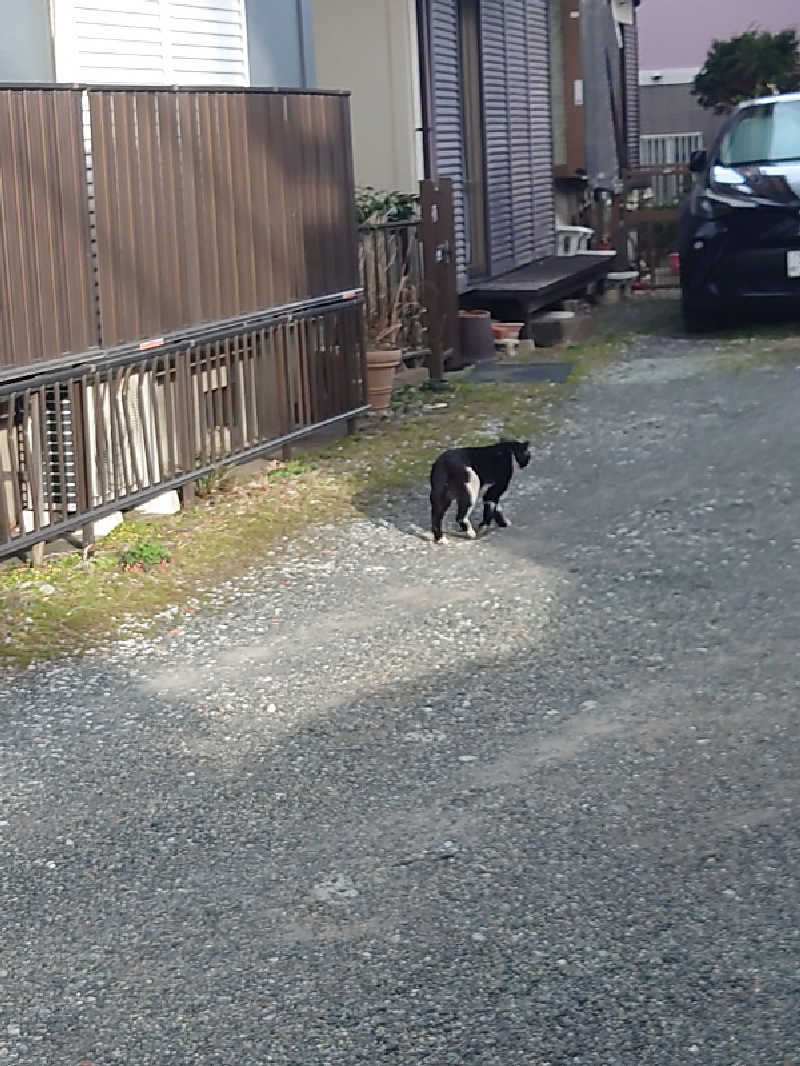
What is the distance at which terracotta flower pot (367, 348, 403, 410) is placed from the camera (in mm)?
11625

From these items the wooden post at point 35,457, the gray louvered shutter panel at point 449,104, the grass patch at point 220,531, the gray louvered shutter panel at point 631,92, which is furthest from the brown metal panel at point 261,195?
the gray louvered shutter panel at point 631,92

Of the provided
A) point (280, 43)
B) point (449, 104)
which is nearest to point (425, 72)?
point (449, 104)

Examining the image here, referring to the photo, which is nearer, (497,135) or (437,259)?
(437,259)

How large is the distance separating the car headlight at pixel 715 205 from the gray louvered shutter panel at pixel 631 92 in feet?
32.3

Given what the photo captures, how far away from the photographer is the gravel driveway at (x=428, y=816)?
12.5ft

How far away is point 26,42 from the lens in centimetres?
867

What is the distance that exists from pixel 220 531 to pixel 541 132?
1145cm

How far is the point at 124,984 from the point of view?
157 inches

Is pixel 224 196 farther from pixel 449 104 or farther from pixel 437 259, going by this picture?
pixel 449 104

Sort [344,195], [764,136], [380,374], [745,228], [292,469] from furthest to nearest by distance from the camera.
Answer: [764,136] → [745,228] → [380,374] → [344,195] → [292,469]

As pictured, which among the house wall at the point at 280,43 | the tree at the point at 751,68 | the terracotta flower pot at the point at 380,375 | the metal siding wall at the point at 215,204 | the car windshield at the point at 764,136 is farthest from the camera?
the tree at the point at 751,68

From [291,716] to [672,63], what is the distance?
2600 centimetres

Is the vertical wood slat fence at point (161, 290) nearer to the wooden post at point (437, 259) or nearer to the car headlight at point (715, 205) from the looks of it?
the wooden post at point (437, 259)


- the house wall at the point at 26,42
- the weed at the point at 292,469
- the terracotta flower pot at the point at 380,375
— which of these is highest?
the house wall at the point at 26,42
